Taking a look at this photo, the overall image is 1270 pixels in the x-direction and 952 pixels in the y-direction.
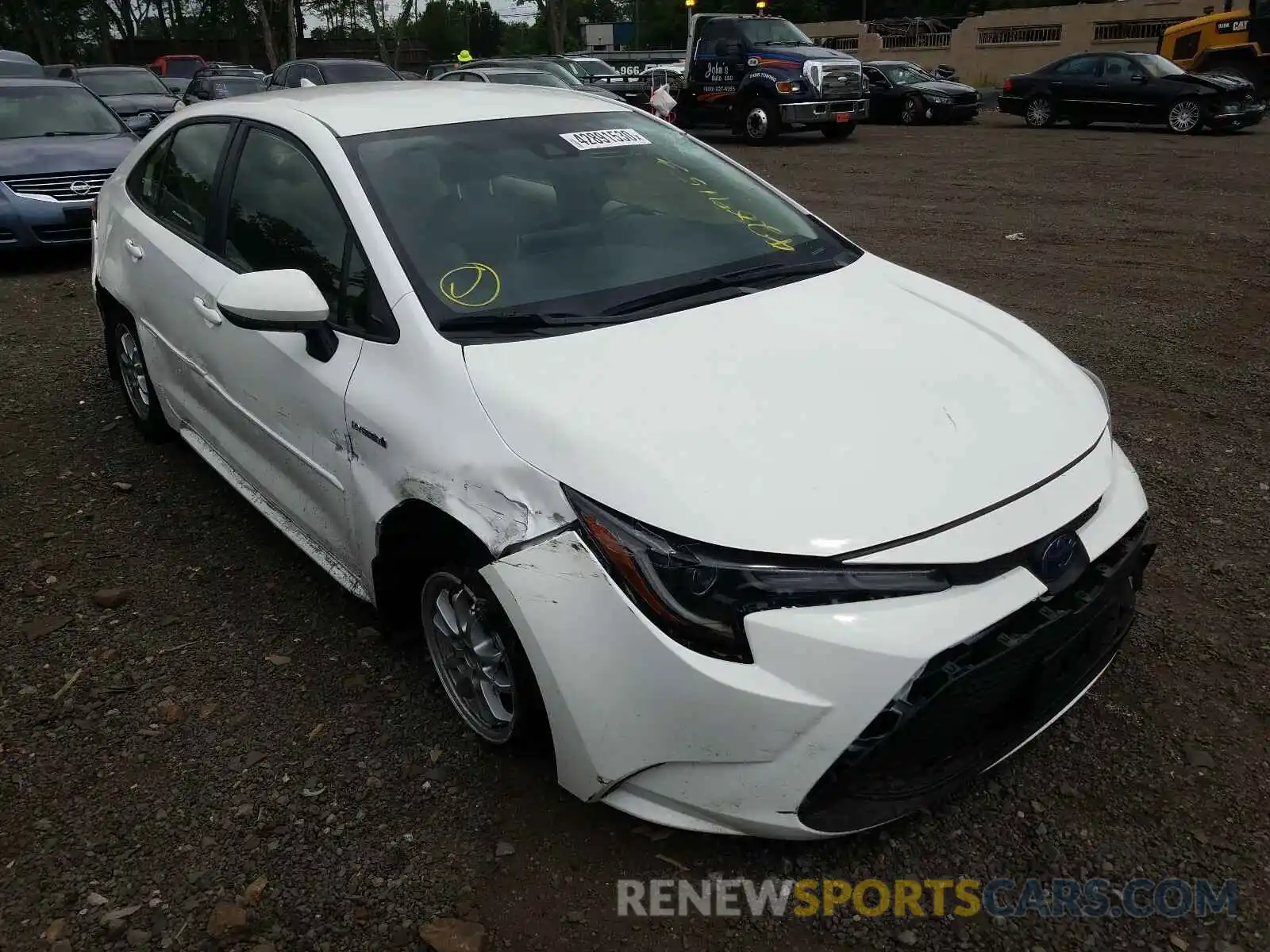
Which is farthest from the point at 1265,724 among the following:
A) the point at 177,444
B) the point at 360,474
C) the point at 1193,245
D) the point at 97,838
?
the point at 1193,245

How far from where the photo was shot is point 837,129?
17797 millimetres

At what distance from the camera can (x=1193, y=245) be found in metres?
8.34

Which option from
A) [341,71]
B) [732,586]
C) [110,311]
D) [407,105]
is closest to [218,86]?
[341,71]

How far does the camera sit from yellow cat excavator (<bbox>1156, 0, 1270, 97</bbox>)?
20141 millimetres

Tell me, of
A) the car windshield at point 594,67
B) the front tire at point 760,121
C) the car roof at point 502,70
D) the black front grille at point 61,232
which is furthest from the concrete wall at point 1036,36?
the black front grille at point 61,232

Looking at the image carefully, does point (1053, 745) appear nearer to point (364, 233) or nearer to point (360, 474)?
point (360, 474)

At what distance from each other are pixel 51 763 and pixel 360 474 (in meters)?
1.18

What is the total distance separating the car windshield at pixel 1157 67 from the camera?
17.2 m

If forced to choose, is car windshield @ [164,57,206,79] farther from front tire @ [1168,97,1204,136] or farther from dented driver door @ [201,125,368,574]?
dented driver door @ [201,125,368,574]

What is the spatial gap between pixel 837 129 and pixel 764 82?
5.50ft

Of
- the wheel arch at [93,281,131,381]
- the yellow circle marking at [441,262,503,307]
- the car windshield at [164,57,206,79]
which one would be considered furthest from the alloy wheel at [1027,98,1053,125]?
the car windshield at [164,57,206,79]

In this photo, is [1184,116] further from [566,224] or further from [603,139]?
[566,224]

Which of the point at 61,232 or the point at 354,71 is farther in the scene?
the point at 354,71

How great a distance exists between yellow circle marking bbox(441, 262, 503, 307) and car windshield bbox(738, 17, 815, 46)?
16.5m
